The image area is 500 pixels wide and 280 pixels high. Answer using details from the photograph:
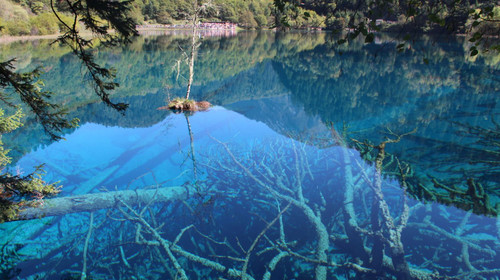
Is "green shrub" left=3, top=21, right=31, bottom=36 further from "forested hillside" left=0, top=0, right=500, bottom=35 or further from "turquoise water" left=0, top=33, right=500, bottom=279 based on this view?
"turquoise water" left=0, top=33, right=500, bottom=279

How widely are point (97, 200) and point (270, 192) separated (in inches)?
161

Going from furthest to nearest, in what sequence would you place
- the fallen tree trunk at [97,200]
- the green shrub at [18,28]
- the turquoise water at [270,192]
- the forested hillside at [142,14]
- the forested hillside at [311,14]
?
the forested hillside at [142,14] < the green shrub at [18,28] < the fallen tree trunk at [97,200] < the turquoise water at [270,192] < the forested hillside at [311,14]

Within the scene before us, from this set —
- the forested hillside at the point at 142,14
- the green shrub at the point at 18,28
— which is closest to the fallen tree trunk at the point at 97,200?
the forested hillside at the point at 142,14

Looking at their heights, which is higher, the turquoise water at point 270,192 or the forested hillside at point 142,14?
the forested hillside at point 142,14

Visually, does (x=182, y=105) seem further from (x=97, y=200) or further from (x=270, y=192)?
(x=270, y=192)

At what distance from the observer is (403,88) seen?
21719mm

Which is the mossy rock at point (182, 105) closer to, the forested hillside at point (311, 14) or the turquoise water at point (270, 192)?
the turquoise water at point (270, 192)

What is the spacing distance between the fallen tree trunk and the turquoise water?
0.06 m

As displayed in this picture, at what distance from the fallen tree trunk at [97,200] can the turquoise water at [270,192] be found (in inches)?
2.2

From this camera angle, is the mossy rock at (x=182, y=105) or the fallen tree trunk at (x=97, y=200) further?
the mossy rock at (x=182, y=105)

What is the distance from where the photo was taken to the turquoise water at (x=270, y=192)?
5.42 m

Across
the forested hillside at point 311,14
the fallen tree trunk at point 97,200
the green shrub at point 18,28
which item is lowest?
the fallen tree trunk at point 97,200

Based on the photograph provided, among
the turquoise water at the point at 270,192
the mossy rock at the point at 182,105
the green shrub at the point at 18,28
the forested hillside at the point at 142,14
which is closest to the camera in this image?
the turquoise water at the point at 270,192

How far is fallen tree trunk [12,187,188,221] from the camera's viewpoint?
671cm
